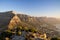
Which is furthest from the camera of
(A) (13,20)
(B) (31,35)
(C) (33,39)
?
(A) (13,20)

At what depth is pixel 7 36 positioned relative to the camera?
27406 mm

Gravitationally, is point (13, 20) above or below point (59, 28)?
above

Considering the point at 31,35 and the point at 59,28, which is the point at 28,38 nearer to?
the point at 31,35

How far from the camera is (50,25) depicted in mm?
61750

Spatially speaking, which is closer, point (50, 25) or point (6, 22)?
point (6, 22)

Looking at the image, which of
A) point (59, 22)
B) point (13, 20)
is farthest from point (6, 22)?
point (59, 22)

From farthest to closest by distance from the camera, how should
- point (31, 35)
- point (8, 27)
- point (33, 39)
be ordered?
point (8, 27) < point (31, 35) < point (33, 39)

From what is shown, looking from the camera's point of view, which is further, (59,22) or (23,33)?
(59,22)

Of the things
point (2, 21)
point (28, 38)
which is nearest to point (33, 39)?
point (28, 38)

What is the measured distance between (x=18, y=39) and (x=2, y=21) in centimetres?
1141

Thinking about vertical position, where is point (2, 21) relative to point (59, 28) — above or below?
above

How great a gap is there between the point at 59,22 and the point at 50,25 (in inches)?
126

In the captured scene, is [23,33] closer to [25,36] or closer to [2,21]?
[25,36]

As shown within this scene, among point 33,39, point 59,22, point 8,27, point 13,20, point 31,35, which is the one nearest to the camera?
point 33,39
